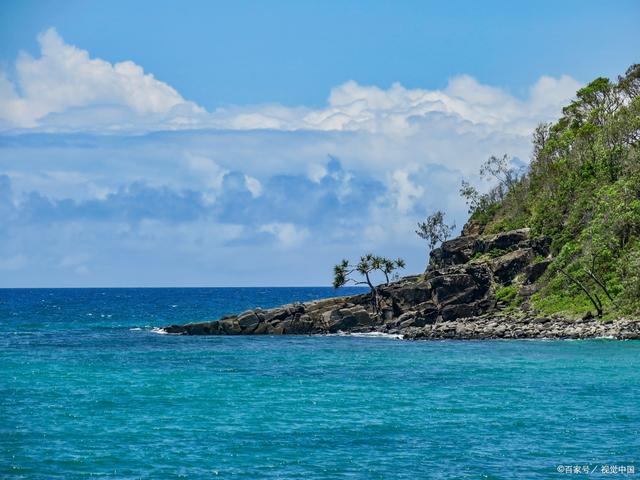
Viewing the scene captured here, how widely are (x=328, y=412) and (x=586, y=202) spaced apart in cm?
7119

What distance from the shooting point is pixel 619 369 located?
64.2 meters

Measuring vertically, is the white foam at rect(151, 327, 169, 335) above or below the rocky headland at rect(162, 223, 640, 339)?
below

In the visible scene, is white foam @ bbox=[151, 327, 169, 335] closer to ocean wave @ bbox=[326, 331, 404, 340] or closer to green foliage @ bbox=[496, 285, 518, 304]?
ocean wave @ bbox=[326, 331, 404, 340]

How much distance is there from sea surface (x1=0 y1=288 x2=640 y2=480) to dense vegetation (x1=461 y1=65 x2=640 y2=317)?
1525 cm

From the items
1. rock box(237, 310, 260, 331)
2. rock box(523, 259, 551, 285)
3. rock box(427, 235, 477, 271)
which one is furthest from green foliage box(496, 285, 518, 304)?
rock box(237, 310, 260, 331)

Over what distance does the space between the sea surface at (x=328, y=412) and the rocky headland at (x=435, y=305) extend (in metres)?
18.7

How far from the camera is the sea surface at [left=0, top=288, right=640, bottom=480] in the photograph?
124ft

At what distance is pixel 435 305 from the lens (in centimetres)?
10869

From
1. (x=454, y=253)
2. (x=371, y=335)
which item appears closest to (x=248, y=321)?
(x=371, y=335)

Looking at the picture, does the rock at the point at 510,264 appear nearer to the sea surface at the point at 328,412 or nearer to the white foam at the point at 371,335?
the white foam at the point at 371,335

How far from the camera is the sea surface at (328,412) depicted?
37.9 m

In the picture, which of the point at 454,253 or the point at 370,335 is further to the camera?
the point at 454,253

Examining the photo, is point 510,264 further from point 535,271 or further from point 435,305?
point 435,305

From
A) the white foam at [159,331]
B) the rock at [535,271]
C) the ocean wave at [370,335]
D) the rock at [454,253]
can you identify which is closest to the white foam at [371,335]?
the ocean wave at [370,335]
